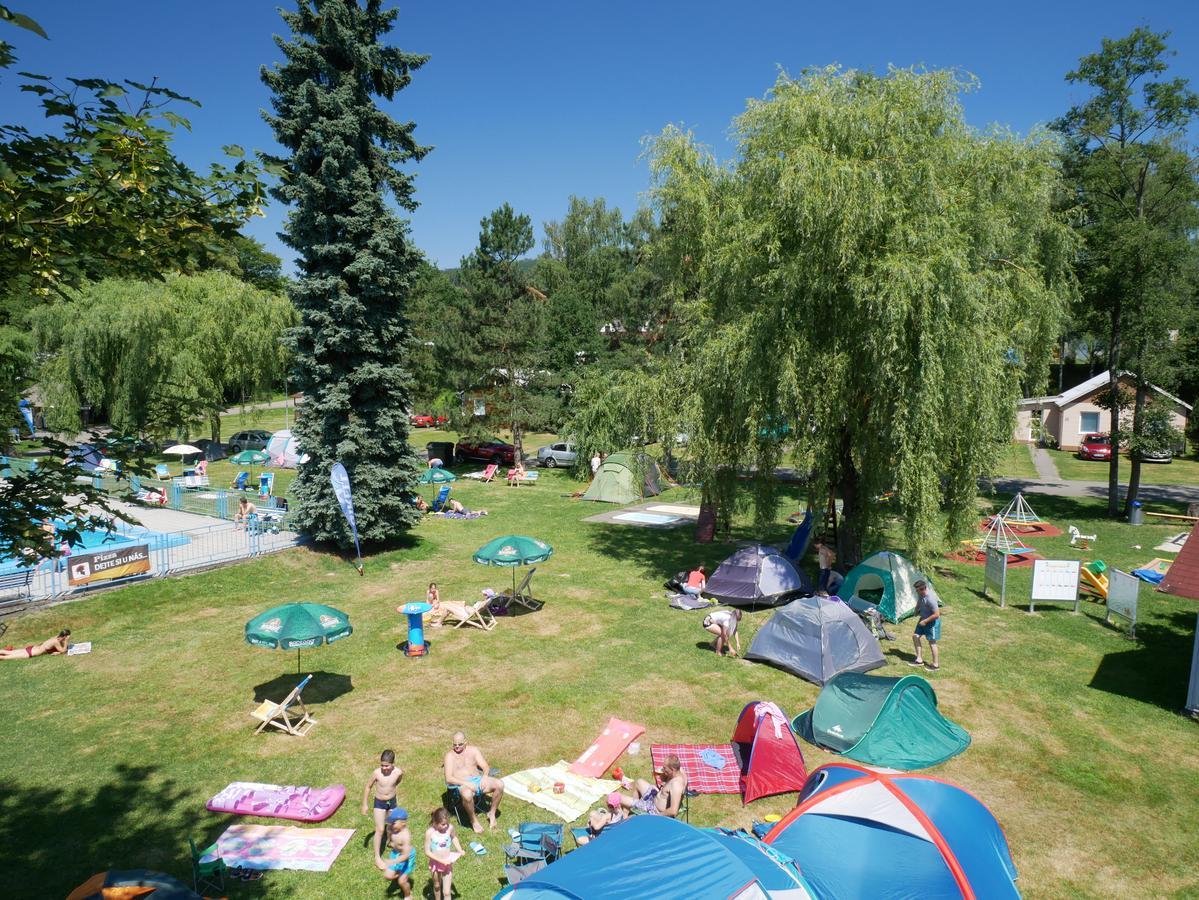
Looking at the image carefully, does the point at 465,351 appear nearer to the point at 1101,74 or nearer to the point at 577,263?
the point at 1101,74

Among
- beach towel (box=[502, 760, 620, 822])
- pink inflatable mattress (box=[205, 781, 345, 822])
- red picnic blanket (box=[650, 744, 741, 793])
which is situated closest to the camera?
pink inflatable mattress (box=[205, 781, 345, 822])

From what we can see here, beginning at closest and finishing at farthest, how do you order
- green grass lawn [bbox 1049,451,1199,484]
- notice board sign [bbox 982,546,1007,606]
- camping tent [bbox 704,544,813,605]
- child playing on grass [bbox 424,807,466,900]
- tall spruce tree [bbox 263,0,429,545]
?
child playing on grass [bbox 424,807,466,900] < camping tent [bbox 704,544,813,605] < notice board sign [bbox 982,546,1007,606] < tall spruce tree [bbox 263,0,429,545] < green grass lawn [bbox 1049,451,1199,484]

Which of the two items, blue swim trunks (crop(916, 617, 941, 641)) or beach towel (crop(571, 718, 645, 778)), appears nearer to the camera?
beach towel (crop(571, 718, 645, 778))

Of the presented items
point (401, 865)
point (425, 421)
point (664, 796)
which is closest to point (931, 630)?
point (664, 796)

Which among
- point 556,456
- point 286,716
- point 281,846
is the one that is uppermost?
point 556,456

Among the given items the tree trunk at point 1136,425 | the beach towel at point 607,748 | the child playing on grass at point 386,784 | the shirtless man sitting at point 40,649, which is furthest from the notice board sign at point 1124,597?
the shirtless man sitting at point 40,649

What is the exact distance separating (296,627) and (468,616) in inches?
169

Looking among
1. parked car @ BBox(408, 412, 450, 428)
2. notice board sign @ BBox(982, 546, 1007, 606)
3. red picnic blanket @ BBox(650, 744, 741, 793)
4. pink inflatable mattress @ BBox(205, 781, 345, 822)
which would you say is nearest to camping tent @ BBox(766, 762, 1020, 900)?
red picnic blanket @ BBox(650, 744, 741, 793)

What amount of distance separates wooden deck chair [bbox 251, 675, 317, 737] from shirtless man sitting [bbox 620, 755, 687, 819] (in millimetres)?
4902

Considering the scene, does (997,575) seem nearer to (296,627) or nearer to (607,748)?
(607,748)

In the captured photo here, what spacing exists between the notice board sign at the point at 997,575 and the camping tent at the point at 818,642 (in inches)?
197

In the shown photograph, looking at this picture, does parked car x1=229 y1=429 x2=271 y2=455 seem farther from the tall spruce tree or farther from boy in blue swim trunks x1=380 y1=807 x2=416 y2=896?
boy in blue swim trunks x1=380 y1=807 x2=416 y2=896

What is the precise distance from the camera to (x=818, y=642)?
1213 cm

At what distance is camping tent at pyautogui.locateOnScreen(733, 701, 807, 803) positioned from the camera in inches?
347
